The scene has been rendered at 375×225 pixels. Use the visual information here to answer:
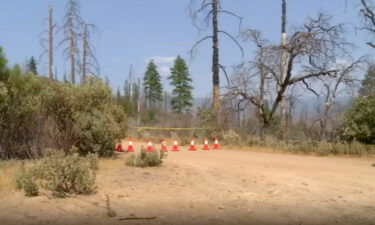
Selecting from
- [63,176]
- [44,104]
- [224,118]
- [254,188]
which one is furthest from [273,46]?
[63,176]

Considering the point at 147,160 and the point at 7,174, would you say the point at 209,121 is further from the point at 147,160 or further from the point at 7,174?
the point at 7,174

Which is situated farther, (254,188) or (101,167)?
(101,167)

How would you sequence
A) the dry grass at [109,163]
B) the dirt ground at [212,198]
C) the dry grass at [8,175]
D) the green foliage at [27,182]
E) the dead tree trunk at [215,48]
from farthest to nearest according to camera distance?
the dead tree trunk at [215,48]
the dry grass at [109,163]
the dry grass at [8,175]
the green foliage at [27,182]
the dirt ground at [212,198]

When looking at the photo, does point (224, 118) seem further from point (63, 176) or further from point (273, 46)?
point (63, 176)

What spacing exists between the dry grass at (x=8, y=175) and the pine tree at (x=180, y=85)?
56920 millimetres

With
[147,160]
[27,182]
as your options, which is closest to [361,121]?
[147,160]

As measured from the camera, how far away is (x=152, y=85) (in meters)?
76.1

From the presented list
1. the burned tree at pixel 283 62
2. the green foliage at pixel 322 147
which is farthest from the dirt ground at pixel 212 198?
the burned tree at pixel 283 62

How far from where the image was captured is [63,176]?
9125mm

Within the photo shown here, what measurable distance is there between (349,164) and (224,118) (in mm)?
11205

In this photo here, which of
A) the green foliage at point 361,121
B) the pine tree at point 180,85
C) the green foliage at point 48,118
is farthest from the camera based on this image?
the pine tree at point 180,85

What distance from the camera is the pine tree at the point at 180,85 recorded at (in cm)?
6969

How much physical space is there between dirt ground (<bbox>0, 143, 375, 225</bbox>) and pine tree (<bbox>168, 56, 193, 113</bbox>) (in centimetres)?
5625

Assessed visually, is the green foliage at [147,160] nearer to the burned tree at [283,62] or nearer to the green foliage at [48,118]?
the green foliage at [48,118]
